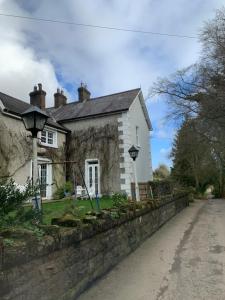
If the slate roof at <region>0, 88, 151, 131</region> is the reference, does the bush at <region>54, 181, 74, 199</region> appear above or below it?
below

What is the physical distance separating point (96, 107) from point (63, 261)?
1803 centimetres

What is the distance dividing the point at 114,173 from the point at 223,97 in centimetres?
882

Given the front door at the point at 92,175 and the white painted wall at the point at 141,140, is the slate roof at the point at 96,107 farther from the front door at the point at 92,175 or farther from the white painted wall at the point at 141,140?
the front door at the point at 92,175

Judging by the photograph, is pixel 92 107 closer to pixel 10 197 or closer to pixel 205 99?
pixel 205 99

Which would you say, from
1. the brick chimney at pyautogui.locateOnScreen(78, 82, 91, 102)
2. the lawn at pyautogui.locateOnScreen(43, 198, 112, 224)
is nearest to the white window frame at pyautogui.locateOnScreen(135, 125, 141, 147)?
the brick chimney at pyautogui.locateOnScreen(78, 82, 91, 102)

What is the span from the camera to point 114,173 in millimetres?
19703

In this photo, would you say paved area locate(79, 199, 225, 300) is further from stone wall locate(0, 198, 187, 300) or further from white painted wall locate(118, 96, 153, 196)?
white painted wall locate(118, 96, 153, 196)

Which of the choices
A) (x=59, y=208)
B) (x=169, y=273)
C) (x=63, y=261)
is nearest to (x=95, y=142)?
(x=59, y=208)

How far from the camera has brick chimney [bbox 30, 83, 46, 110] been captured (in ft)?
74.4

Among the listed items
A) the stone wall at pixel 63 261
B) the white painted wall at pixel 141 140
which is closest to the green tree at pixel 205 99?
the white painted wall at pixel 141 140

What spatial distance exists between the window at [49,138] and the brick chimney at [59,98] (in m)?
6.10

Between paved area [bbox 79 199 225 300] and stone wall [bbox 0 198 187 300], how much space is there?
Result: 267 mm

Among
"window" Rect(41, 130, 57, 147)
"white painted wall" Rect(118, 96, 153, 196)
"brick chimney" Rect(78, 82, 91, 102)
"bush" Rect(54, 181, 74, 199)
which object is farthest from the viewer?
"brick chimney" Rect(78, 82, 91, 102)

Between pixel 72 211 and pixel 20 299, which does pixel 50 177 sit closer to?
pixel 72 211
